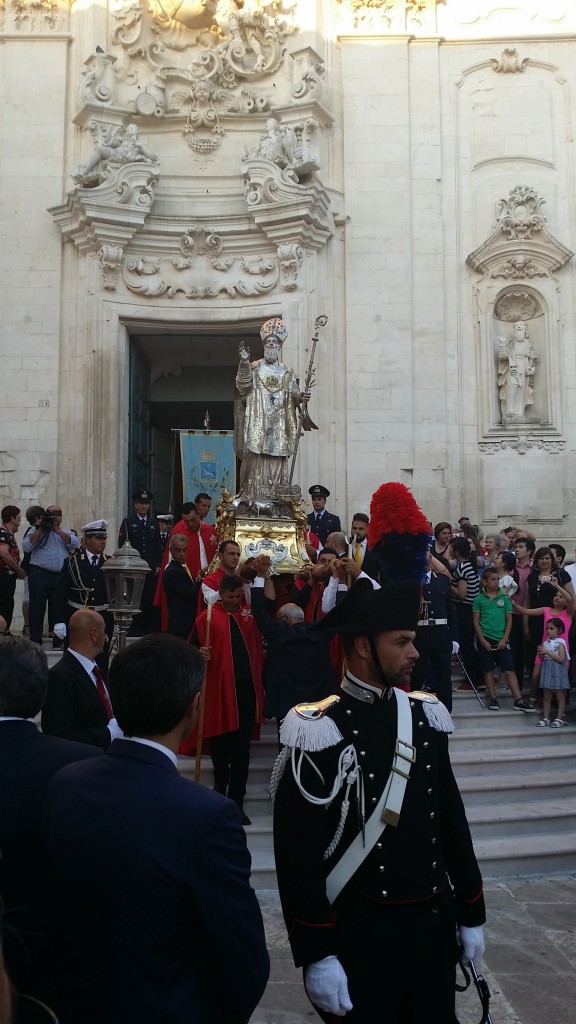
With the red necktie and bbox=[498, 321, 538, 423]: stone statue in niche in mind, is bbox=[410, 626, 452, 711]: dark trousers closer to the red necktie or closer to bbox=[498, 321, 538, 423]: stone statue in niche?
the red necktie

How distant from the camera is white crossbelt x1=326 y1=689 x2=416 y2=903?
299 centimetres

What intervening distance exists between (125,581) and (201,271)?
429 inches

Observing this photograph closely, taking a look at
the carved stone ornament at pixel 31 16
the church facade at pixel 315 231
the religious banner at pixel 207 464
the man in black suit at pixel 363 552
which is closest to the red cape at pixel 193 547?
the man in black suit at pixel 363 552

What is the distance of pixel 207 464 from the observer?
1552cm

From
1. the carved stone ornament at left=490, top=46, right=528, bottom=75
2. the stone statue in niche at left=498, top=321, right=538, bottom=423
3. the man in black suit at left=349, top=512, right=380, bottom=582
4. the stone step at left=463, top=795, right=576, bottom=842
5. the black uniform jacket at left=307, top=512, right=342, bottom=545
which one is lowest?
the stone step at left=463, top=795, right=576, bottom=842

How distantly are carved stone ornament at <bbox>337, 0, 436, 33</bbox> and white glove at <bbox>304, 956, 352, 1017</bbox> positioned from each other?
17.4 m

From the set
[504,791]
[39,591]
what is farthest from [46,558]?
[504,791]

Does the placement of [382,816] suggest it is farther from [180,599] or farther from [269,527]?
[269,527]

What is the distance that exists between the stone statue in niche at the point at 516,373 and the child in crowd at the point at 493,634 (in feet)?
22.7

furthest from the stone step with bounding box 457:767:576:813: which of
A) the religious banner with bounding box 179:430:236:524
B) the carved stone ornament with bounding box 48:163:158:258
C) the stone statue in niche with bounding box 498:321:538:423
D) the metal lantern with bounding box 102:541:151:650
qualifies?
the carved stone ornament with bounding box 48:163:158:258

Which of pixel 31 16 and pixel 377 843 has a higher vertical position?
pixel 31 16

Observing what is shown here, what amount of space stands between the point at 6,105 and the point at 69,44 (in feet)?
5.30

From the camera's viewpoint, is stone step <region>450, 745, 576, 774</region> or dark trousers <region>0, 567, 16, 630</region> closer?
stone step <region>450, 745, 576, 774</region>

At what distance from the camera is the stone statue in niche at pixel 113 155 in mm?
15836
